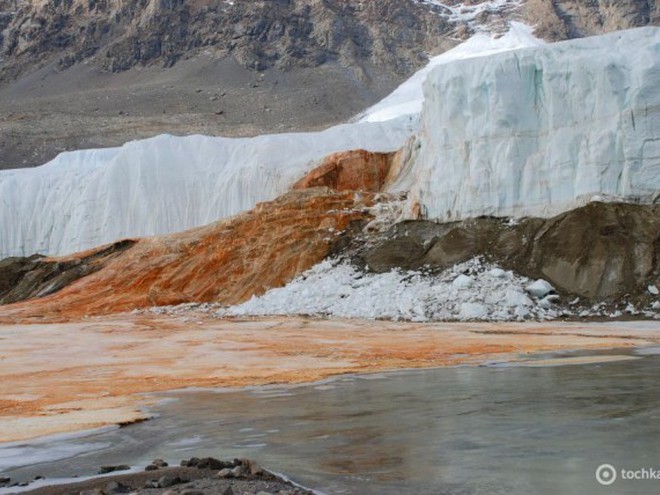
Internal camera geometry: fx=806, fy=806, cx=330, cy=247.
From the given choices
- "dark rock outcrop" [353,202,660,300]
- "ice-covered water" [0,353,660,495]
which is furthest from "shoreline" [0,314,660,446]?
"dark rock outcrop" [353,202,660,300]

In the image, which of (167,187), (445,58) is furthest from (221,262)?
(445,58)

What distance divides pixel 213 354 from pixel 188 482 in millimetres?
12685

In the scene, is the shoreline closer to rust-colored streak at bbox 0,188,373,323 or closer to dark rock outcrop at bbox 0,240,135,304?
rust-colored streak at bbox 0,188,373,323

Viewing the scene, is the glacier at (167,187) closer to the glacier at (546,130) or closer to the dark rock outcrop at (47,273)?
the dark rock outcrop at (47,273)

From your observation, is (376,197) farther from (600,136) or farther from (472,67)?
(600,136)

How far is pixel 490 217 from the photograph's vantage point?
1256 inches

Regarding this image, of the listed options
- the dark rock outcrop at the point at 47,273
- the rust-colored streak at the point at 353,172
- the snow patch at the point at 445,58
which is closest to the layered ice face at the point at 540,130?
the rust-colored streak at the point at 353,172

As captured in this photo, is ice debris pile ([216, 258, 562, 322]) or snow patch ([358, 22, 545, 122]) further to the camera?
snow patch ([358, 22, 545, 122])

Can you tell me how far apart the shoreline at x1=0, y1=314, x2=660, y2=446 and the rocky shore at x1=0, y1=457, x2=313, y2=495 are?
2620mm

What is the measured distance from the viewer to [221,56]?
150 metres

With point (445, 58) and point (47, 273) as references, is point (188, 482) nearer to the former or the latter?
point (47, 273)

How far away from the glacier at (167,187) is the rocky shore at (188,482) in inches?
1667

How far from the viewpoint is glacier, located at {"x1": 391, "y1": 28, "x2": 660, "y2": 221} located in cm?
2945

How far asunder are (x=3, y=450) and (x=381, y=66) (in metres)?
144
